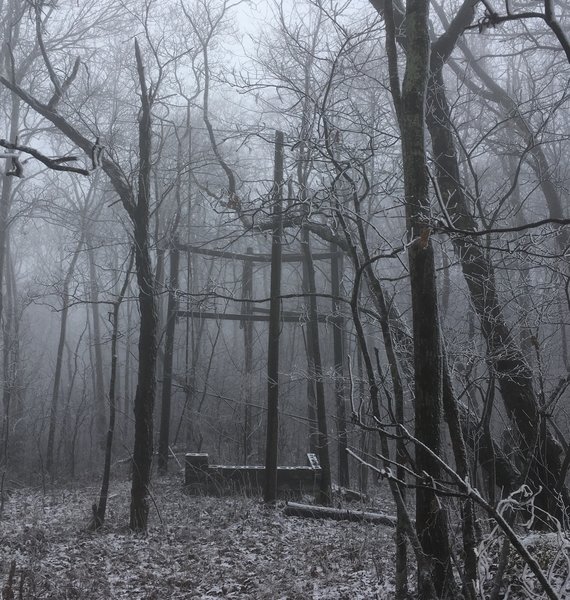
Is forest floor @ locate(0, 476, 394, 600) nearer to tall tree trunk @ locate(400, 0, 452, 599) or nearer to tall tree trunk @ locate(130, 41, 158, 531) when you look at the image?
tall tree trunk @ locate(130, 41, 158, 531)

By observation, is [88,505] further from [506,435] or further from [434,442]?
[434,442]

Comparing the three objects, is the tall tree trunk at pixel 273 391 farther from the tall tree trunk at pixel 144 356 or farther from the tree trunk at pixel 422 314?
the tree trunk at pixel 422 314

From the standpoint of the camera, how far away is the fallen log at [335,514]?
8.44 m

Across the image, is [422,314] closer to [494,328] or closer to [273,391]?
[494,328]

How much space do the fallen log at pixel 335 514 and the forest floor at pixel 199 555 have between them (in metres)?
0.13

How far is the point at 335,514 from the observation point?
9.12 metres

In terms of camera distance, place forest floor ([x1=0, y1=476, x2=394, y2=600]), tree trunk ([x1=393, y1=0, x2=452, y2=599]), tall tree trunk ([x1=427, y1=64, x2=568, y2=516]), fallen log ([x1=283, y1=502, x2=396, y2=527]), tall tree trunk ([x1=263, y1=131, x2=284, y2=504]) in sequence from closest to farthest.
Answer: tree trunk ([x1=393, y1=0, x2=452, y2=599]) < forest floor ([x1=0, y1=476, x2=394, y2=600]) < tall tree trunk ([x1=427, y1=64, x2=568, y2=516]) < fallen log ([x1=283, y1=502, x2=396, y2=527]) < tall tree trunk ([x1=263, y1=131, x2=284, y2=504])

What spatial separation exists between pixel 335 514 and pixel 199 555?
96.4 inches

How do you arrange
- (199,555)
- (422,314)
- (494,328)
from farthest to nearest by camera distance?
1. (199,555)
2. (494,328)
3. (422,314)

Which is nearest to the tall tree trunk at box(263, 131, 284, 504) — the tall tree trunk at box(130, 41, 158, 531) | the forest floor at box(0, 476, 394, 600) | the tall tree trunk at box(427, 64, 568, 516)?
the forest floor at box(0, 476, 394, 600)

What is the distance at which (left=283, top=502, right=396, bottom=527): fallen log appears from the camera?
8.44 meters

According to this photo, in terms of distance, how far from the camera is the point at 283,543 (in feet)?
26.0

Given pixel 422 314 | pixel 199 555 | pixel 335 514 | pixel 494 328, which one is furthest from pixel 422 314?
pixel 335 514

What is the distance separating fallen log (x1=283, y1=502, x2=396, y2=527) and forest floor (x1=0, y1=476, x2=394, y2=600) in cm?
13
